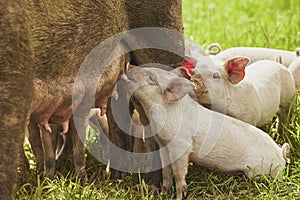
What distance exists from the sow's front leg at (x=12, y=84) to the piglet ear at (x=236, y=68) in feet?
4.23

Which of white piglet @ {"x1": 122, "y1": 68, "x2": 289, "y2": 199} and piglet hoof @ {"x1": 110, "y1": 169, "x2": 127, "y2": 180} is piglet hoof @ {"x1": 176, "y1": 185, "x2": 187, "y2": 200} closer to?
white piglet @ {"x1": 122, "y1": 68, "x2": 289, "y2": 199}

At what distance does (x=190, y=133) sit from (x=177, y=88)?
24cm

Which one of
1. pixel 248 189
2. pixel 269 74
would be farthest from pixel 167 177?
pixel 269 74

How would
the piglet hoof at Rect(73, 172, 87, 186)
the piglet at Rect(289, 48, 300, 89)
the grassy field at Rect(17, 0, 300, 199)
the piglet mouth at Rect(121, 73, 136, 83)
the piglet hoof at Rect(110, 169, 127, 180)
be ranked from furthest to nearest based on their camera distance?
the piglet at Rect(289, 48, 300, 89), the piglet hoof at Rect(110, 169, 127, 180), the piglet hoof at Rect(73, 172, 87, 186), the piglet mouth at Rect(121, 73, 136, 83), the grassy field at Rect(17, 0, 300, 199)

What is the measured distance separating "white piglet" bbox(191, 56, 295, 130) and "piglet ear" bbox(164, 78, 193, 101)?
28 centimetres

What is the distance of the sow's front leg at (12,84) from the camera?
338cm

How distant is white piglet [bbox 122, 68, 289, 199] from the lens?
4074 mm

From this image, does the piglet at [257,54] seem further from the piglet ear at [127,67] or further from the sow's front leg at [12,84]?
the sow's front leg at [12,84]

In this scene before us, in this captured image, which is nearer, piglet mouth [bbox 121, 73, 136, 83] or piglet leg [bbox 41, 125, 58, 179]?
piglet mouth [bbox 121, 73, 136, 83]

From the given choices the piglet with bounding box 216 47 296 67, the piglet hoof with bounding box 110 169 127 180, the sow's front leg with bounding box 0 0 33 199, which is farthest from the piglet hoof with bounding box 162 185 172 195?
the piglet with bounding box 216 47 296 67

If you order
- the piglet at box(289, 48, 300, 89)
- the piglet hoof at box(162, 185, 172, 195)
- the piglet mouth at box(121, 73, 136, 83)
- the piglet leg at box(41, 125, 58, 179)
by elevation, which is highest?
the piglet mouth at box(121, 73, 136, 83)


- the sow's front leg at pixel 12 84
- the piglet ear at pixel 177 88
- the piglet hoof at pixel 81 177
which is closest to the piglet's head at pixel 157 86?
the piglet ear at pixel 177 88

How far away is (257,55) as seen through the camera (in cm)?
532

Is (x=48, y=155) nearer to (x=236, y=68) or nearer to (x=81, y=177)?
(x=81, y=177)
